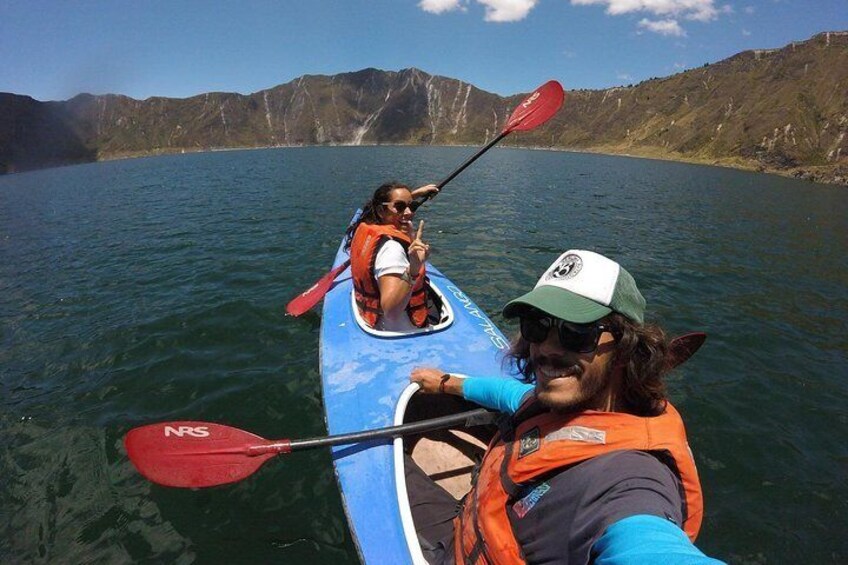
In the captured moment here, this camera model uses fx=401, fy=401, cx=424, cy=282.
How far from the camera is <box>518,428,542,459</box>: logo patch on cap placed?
7.14 ft

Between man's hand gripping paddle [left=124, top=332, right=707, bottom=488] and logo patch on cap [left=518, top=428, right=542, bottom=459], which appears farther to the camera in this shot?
man's hand gripping paddle [left=124, top=332, right=707, bottom=488]

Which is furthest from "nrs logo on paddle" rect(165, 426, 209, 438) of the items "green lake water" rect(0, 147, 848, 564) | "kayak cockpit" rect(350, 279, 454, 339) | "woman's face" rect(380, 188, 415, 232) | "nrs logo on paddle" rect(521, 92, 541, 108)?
"nrs logo on paddle" rect(521, 92, 541, 108)

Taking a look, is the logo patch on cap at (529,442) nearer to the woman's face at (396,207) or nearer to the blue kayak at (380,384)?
the blue kayak at (380,384)

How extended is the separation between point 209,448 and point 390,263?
9.89ft

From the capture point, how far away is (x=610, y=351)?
81.3 inches

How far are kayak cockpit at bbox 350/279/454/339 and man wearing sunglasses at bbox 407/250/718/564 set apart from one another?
3.92 m

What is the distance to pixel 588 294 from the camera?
2.04m

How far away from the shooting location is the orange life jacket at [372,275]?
18.1 feet

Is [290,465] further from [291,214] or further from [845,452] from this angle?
[291,214]

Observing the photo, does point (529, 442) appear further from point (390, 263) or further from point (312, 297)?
point (312, 297)

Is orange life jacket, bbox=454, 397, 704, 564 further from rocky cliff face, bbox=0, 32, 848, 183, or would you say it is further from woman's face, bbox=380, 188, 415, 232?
rocky cliff face, bbox=0, 32, 848, 183

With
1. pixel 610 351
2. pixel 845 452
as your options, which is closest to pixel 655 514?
pixel 610 351

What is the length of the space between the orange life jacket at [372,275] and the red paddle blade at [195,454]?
2.53m

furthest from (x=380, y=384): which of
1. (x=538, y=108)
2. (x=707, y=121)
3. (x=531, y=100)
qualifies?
(x=707, y=121)
